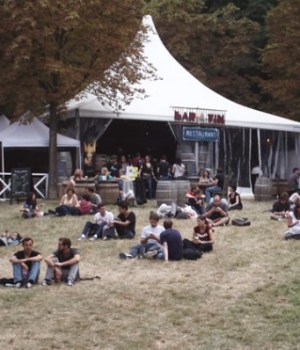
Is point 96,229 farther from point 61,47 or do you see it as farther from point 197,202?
point 61,47

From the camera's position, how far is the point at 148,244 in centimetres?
1331

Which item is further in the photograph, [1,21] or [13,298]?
[1,21]

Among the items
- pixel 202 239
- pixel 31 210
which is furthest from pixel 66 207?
pixel 202 239

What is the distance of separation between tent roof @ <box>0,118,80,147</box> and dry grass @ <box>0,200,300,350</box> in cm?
1023

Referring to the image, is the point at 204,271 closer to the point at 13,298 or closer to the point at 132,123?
the point at 13,298

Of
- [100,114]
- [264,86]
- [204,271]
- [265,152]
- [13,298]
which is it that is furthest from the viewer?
[264,86]

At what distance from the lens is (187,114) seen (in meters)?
26.3

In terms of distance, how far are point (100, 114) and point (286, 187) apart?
640 cm

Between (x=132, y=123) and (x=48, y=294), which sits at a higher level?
(x=132, y=123)

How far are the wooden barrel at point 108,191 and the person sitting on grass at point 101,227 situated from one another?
19.1 feet

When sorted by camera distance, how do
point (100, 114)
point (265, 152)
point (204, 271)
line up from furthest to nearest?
point (265, 152), point (100, 114), point (204, 271)

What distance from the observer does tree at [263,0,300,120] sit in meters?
30.1

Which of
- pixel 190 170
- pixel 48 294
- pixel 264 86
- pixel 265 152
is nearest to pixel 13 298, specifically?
pixel 48 294

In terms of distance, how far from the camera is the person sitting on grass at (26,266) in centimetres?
1117
